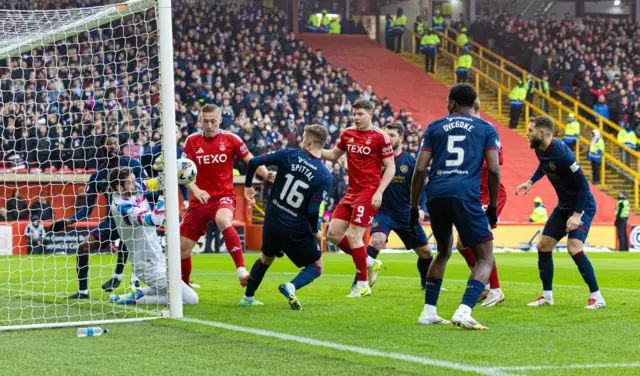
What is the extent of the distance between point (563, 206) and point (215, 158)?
3.87 metres

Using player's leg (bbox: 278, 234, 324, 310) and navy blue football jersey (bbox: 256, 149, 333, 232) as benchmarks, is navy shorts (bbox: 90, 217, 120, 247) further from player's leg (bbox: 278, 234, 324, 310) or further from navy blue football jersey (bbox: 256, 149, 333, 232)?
player's leg (bbox: 278, 234, 324, 310)

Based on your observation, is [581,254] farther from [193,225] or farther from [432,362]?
[432,362]

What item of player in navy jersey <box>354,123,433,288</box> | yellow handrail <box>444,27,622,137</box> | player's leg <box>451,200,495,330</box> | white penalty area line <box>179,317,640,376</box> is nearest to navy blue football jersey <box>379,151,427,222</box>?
player in navy jersey <box>354,123,433,288</box>

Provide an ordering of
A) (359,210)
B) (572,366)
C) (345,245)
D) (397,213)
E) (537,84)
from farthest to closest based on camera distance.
Answer: (537,84)
(397,213)
(345,245)
(359,210)
(572,366)

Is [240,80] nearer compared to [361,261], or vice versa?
[361,261]

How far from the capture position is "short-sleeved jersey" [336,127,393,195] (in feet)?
33.2

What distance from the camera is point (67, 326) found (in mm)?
7793

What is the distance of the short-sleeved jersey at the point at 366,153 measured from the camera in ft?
33.2

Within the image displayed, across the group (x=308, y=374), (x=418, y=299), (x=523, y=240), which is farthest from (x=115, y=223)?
(x=523, y=240)

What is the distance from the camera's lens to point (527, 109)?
3434 cm

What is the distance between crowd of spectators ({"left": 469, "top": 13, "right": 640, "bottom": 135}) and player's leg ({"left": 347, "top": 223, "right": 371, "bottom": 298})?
25793 mm

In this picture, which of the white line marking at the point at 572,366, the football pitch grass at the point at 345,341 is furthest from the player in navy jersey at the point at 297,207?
the white line marking at the point at 572,366

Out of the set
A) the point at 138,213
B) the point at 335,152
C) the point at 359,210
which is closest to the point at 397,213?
the point at 359,210

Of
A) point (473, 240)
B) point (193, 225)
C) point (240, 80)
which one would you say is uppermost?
point (240, 80)
